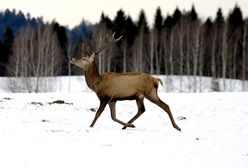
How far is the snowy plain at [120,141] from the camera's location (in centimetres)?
717

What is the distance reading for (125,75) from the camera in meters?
11.4

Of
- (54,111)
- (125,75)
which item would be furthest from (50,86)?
(125,75)

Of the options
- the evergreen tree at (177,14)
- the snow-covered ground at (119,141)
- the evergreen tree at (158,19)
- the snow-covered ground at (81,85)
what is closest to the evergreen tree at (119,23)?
the evergreen tree at (158,19)

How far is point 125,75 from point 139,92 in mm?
549

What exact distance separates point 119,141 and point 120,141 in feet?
0.07

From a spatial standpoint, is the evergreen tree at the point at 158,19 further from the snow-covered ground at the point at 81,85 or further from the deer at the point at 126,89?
the deer at the point at 126,89

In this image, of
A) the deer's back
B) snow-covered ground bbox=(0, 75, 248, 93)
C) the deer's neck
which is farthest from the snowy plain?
snow-covered ground bbox=(0, 75, 248, 93)

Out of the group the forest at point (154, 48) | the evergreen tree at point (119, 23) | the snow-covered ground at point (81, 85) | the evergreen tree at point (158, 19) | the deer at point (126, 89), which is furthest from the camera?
the evergreen tree at point (158, 19)

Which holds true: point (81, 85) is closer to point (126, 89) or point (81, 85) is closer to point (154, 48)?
point (154, 48)

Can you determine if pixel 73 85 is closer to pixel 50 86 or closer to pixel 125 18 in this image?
pixel 50 86

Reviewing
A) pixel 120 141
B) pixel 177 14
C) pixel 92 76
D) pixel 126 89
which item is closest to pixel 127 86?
pixel 126 89

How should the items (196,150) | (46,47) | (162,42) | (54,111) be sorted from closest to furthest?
(196,150) → (54,111) → (46,47) → (162,42)

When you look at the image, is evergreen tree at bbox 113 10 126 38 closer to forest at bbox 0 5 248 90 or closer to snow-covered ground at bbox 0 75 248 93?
forest at bbox 0 5 248 90

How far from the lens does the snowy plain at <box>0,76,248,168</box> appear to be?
7168 mm
